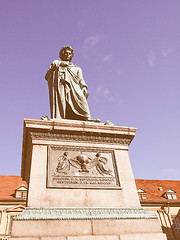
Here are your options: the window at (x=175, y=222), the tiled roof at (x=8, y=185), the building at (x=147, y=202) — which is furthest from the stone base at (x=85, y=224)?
the window at (x=175, y=222)

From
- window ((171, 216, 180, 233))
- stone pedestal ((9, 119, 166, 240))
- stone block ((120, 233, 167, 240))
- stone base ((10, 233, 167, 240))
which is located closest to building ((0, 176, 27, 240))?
window ((171, 216, 180, 233))

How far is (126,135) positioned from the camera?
552cm

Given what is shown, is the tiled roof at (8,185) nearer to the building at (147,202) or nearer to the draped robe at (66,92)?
the building at (147,202)

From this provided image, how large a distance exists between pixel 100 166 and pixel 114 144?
0.77 meters

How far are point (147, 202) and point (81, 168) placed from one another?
2381 cm

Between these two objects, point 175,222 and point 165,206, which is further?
point 165,206

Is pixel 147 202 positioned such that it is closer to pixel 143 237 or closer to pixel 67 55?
pixel 67 55

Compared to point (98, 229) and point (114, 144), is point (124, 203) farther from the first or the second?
point (114, 144)

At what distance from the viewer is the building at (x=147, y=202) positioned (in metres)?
22.1

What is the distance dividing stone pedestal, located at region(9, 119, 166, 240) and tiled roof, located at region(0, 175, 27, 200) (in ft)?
68.9

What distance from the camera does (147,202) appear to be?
84.6 ft

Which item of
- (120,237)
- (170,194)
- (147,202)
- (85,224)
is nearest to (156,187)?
(170,194)

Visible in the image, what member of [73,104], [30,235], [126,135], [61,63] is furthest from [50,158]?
[61,63]

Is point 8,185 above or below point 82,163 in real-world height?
above
